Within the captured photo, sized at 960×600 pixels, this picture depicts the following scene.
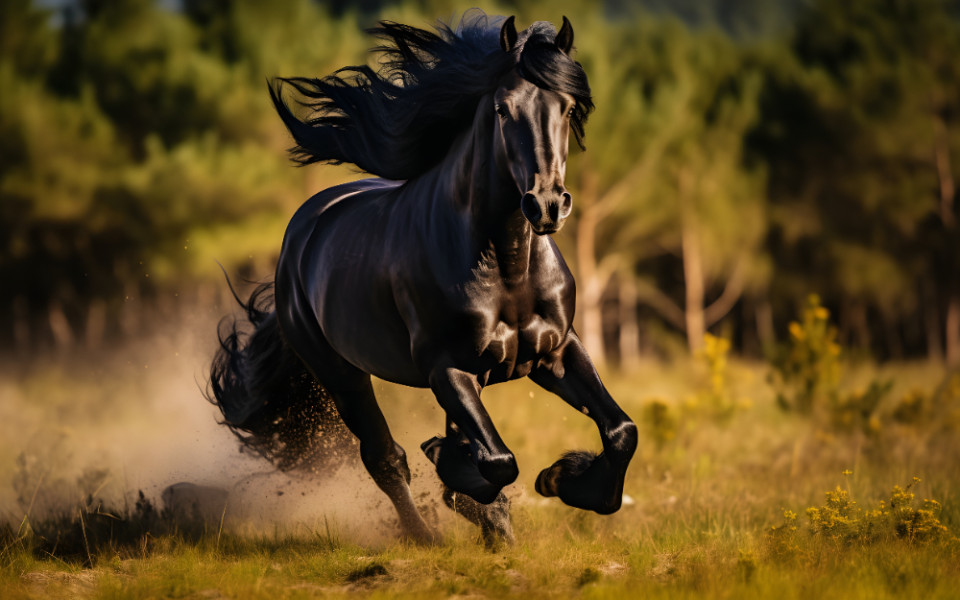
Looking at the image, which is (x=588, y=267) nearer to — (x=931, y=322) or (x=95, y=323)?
(x=931, y=322)

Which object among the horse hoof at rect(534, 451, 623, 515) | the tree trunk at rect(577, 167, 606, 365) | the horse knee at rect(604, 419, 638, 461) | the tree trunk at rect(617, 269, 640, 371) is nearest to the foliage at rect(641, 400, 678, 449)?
the horse hoof at rect(534, 451, 623, 515)

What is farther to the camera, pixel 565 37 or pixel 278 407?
pixel 278 407

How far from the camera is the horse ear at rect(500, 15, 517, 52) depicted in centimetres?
407

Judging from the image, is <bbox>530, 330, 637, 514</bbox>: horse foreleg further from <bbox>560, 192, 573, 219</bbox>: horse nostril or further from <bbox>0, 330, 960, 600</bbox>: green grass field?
<bbox>560, 192, 573, 219</bbox>: horse nostril

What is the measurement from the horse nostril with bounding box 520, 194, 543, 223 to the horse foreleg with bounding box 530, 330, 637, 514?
0.93 m

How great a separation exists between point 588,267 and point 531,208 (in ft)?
60.5

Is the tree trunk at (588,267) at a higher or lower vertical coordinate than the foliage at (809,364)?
higher

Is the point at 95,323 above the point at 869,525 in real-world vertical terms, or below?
above

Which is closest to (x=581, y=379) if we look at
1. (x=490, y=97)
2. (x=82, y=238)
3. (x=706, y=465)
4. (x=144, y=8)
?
(x=490, y=97)

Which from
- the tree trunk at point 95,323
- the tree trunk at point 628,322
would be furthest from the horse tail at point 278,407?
the tree trunk at point 628,322

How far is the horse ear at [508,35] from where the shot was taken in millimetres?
4074

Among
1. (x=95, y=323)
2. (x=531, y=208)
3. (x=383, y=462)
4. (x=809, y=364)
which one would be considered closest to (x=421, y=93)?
(x=531, y=208)

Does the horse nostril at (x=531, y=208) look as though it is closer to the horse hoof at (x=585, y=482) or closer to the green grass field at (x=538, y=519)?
the horse hoof at (x=585, y=482)

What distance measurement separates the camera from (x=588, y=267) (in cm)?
2211
